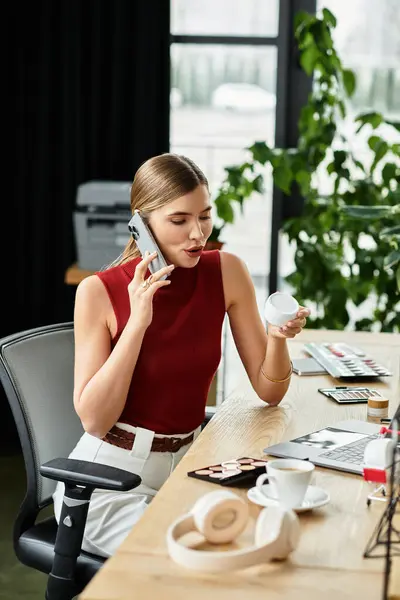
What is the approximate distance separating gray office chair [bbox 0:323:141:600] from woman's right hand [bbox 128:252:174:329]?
1.02 ft

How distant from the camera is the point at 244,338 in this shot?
226 centimetres

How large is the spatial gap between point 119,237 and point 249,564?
2775mm

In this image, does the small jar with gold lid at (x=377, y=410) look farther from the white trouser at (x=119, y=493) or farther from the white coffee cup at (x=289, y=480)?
the white coffee cup at (x=289, y=480)

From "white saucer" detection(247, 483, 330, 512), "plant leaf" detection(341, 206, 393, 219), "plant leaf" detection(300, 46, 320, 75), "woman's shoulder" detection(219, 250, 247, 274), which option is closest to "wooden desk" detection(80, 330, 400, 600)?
"white saucer" detection(247, 483, 330, 512)

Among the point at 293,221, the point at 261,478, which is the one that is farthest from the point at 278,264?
the point at 261,478

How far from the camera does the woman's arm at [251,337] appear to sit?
217cm

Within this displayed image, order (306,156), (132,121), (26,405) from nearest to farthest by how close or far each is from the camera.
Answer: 1. (26,405)
2. (306,156)
3. (132,121)

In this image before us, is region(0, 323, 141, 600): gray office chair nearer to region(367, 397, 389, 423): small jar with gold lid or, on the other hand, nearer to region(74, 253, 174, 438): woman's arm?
region(74, 253, 174, 438): woman's arm

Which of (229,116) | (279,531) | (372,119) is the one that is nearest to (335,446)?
(279,531)

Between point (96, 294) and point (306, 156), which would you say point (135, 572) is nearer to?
point (96, 294)

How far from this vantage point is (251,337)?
88.4 inches

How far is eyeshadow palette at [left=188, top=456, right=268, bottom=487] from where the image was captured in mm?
1641

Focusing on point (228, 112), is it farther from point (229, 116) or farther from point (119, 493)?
point (119, 493)

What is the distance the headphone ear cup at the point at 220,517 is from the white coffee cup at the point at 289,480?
0.11 m
